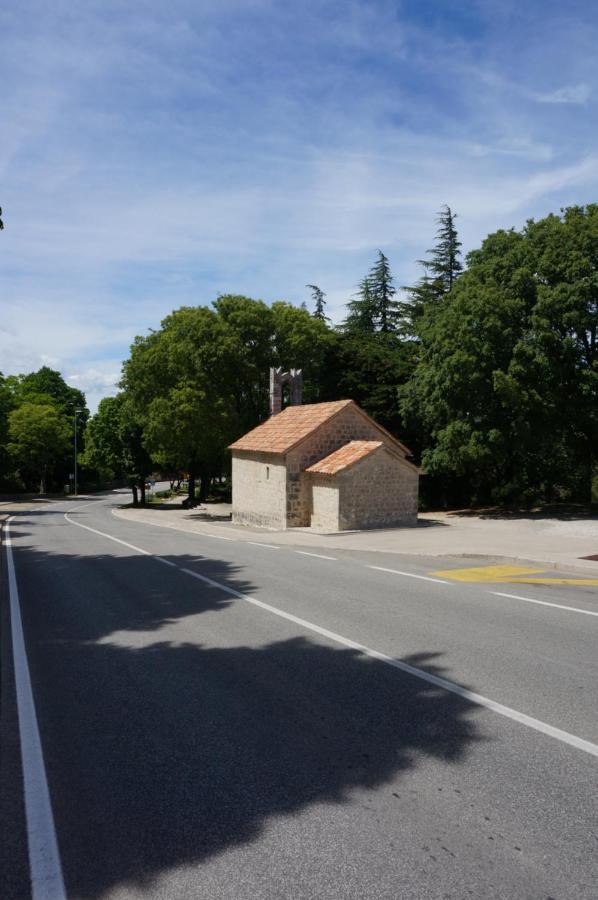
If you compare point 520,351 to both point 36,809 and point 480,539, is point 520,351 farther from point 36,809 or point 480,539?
point 36,809

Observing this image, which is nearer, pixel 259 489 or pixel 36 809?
pixel 36 809

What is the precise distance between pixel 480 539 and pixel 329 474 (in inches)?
261

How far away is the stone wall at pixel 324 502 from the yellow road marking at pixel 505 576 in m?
10.7

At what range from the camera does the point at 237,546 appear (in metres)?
19.3

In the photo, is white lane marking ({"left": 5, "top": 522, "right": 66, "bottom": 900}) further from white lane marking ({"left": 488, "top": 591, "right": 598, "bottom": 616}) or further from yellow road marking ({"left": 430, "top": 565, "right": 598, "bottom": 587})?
yellow road marking ({"left": 430, "top": 565, "right": 598, "bottom": 587})

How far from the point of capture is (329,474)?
24422mm

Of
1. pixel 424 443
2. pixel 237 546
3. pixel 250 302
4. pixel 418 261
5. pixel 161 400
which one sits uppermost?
pixel 418 261

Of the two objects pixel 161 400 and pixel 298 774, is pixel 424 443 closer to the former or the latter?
pixel 161 400

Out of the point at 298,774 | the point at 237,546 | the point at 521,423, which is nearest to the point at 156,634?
the point at 298,774

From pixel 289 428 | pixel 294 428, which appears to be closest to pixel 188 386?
pixel 289 428

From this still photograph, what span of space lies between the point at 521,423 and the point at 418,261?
30134mm

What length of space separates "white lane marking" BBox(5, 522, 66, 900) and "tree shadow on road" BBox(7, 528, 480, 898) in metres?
0.06

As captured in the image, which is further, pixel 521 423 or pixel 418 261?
pixel 418 261

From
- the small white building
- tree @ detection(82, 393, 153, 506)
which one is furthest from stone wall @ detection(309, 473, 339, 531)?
tree @ detection(82, 393, 153, 506)
